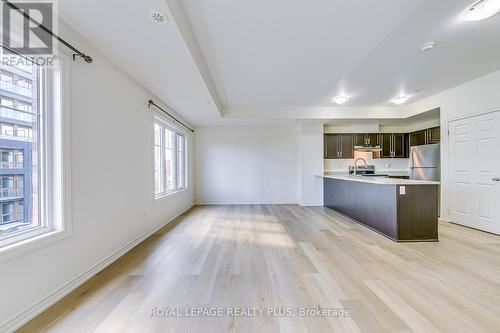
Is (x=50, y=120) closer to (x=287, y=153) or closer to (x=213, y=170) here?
(x=213, y=170)

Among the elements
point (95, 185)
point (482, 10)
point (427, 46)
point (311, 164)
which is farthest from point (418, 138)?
point (95, 185)

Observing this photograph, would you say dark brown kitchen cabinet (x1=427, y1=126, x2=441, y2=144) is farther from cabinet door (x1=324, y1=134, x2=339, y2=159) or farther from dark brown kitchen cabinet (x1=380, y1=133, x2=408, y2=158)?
cabinet door (x1=324, y1=134, x2=339, y2=159)

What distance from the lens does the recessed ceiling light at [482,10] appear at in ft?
6.66

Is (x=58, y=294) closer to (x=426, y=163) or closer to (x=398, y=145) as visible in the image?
(x=426, y=163)

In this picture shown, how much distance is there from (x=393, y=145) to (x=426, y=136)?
830 mm

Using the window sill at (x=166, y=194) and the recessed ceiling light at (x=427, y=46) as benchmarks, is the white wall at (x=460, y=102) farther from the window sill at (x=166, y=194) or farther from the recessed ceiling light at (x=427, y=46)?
the window sill at (x=166, y=194)

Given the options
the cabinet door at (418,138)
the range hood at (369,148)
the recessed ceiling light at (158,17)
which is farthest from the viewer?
the range hood at (369,148)

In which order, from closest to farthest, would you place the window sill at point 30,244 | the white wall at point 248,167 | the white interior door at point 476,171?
the window sill at point 30,244, the white interior door at point 476,171, the white wall at point 248,167

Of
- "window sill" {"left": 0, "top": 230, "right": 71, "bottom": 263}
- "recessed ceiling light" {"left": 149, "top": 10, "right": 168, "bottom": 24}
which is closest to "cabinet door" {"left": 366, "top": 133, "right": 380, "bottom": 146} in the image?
"recessed ceiling light" {"left": 149, "top": 10, "right": 168, "bottom": 24}

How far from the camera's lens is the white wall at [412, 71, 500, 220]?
369 cm

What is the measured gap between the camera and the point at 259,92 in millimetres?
4527

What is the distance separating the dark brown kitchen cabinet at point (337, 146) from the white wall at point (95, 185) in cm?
484

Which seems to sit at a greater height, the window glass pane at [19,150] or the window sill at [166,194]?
the window glass pane at [19,150]

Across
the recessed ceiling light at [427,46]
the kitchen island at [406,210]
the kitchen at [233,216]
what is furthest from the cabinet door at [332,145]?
the recessed ceiling light at [427,46]
